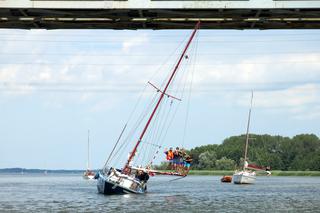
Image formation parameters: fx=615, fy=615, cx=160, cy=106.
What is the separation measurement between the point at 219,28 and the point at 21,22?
28.7 ft

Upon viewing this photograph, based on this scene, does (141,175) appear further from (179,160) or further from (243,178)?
(243,178)

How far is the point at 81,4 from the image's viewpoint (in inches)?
951

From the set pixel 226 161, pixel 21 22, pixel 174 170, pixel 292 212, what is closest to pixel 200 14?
pixel 21 22

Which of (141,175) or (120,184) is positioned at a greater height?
(141,175)

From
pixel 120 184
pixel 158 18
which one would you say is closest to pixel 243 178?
pixel 120 184

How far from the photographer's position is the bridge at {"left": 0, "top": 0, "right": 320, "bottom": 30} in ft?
78.7

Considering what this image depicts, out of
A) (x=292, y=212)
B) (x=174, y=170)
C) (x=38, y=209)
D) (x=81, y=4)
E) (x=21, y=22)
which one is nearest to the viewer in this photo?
(x=81, y=4)

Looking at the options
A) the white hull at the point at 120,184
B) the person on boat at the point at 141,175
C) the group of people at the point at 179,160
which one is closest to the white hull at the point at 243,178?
the person on boat at the point at 141,175

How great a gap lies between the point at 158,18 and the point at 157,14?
422 millimetres

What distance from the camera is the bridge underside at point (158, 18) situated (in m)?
24.8

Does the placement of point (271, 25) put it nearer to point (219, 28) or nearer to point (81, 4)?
point (219, 28)

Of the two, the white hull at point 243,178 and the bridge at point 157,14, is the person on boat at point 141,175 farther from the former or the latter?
the white hull at point 243,178

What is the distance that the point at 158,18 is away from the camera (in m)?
25.9

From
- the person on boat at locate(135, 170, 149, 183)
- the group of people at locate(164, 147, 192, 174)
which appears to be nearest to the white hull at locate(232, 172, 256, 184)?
the person on boat at locate(135, 170, 149, 183)
